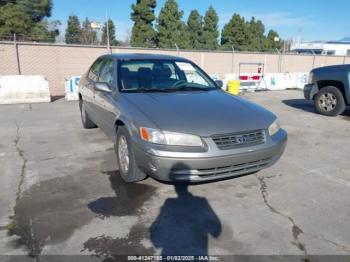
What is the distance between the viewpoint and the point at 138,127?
10.7 feet

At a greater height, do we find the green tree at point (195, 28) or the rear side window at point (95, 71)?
the green tree at point (195, 28)

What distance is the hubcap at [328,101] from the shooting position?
7675 millimetres

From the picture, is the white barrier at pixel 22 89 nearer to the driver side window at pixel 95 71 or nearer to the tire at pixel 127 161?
the driver side window at pixel 95 71

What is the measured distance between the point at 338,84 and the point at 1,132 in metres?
7.96

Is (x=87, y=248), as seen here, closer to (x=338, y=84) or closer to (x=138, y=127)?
(x=138, y=127)

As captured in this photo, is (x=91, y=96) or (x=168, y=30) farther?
(x=168, y=30)

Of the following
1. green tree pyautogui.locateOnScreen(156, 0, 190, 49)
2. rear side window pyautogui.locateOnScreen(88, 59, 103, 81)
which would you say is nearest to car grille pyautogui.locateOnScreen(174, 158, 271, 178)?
rear side window pyautogui.locateOnScreen(88, 59, 103, 81)

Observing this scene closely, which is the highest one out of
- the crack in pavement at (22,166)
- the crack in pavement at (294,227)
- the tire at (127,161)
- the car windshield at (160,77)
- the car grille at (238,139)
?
the car windshield at (160,77)

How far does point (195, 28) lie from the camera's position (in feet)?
92.2

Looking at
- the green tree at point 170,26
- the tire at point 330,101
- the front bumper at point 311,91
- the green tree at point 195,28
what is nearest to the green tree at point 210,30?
the green tree at point 195,28

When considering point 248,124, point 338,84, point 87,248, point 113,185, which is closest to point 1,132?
point 113,185

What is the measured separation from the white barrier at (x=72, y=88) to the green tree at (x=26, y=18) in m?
13.5

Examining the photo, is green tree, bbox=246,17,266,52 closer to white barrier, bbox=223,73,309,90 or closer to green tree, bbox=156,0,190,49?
green tree, bbox=156,0,190,49

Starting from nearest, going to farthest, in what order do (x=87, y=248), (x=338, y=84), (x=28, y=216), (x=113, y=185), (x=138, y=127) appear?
(x=87, y=248) → (x=28, y=216) → (x=138, y=127) → (x=113, y=185) → (x=338, y=84)
